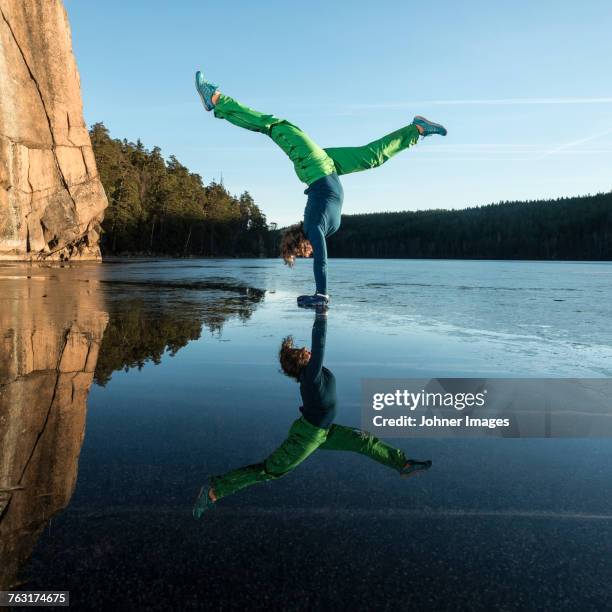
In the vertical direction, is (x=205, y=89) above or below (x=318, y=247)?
above

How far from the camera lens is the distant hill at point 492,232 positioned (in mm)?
111250

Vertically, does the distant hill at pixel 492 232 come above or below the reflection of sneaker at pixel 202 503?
above

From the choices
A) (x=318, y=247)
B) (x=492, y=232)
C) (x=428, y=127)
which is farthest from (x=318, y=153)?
(x=492, y=232)

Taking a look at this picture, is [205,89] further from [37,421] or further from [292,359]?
[37,421]

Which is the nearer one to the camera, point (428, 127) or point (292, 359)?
point (292, 359)

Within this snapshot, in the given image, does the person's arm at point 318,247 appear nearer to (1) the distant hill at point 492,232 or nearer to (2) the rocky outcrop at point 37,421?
(2) the rocky outcrop at point 37,421

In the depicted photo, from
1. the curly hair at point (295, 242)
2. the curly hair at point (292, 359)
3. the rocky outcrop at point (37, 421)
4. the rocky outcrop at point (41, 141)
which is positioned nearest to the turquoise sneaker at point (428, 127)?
the curly hair at point (295, 242)

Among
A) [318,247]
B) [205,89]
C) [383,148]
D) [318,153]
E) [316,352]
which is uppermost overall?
[205,89]

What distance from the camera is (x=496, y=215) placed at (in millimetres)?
126188

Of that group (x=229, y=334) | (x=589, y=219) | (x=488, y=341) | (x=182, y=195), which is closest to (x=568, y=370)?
(x=488, y=341)

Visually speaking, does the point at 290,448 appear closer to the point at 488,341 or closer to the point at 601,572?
the point at 601,572

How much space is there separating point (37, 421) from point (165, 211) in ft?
244

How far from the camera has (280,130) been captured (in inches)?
236

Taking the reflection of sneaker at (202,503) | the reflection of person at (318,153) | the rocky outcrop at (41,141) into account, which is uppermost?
the rocky outcrop at (41,141)
